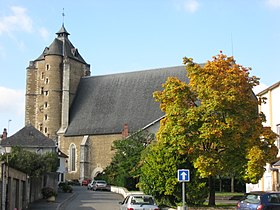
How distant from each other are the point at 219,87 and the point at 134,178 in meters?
21.2

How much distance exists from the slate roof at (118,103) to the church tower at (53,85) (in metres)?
1.85

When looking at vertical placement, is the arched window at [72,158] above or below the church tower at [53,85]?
below

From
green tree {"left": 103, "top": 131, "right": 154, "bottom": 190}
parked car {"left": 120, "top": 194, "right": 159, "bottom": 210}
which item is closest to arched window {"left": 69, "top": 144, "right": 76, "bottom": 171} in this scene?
green tree {"left": 103, "top": 131, "right": 154, "bottom": 190}

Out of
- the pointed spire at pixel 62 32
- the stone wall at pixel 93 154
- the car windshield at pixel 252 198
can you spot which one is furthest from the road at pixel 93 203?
the pointed spire at pixel 62 32

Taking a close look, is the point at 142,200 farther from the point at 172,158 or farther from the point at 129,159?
the point at 129,159

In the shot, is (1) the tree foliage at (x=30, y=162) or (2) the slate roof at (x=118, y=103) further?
(2) the slate roof at (x=118, y=103)

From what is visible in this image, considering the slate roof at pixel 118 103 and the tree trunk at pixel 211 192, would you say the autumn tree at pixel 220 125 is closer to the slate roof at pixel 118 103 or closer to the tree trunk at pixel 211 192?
the tree trunk at pixel 211 192

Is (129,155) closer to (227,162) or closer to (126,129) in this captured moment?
(126,129)

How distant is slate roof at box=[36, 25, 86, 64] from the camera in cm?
6630

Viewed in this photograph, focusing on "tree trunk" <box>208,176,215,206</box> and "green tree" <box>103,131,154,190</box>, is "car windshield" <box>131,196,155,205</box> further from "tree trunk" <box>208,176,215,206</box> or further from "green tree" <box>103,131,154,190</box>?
"green tree" <box>103,131,154,190</box>

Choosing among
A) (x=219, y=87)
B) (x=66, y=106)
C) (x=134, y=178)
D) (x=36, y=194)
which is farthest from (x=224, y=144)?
(x=66, y=106)

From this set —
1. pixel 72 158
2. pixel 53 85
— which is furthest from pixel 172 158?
pixel 53 85

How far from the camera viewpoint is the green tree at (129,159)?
43.4 m

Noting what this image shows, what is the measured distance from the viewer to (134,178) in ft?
141
